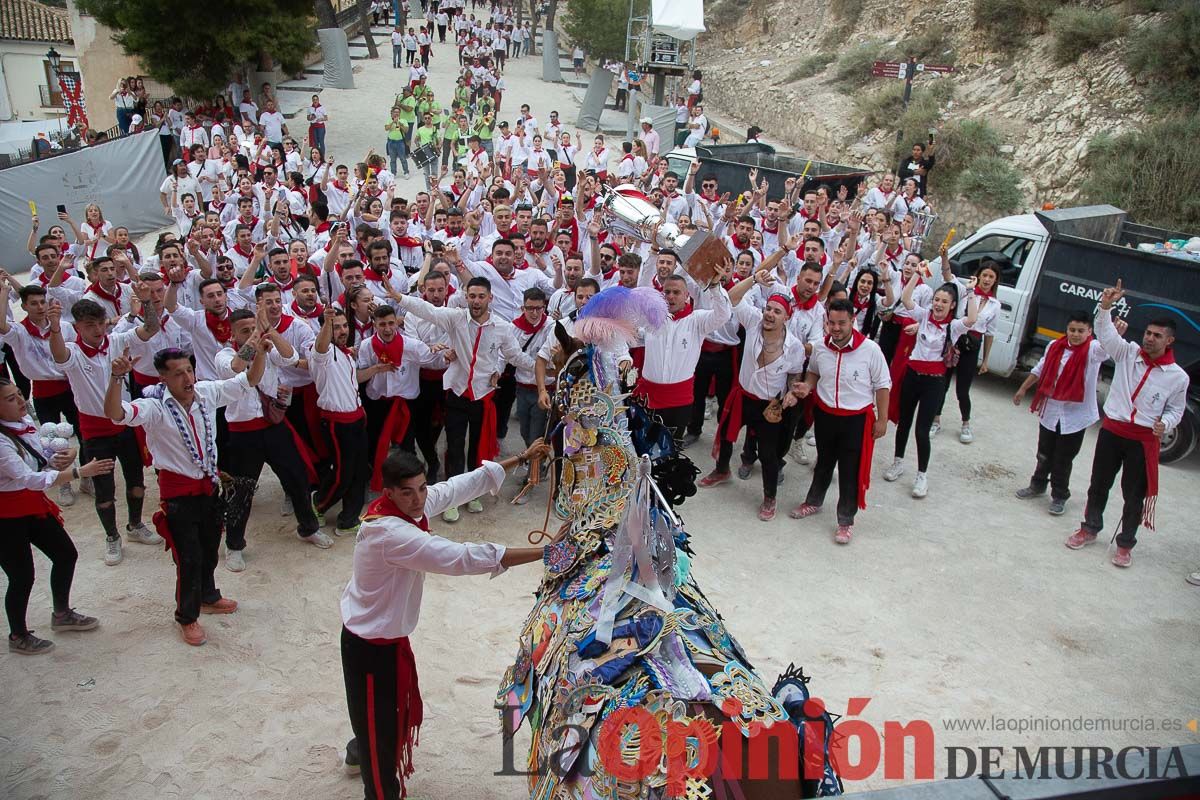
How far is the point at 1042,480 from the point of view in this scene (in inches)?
300

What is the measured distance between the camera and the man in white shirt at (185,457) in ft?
15.8

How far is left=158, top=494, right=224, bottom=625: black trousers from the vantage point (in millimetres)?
4980

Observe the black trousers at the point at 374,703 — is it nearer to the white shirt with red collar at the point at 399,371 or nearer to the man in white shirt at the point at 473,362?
the man in white shirt at the point at 473,362

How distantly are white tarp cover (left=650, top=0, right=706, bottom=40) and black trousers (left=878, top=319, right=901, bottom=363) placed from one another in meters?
12.5

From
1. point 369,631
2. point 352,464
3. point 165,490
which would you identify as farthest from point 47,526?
point 369,631

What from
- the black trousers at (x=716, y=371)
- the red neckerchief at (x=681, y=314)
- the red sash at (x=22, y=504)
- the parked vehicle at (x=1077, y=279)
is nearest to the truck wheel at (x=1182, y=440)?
the parked vehicle at (x=1077, y=279)

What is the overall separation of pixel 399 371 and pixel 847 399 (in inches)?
137

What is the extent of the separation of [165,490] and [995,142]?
17.6 metres

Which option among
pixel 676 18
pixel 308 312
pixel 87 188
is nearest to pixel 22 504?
pixel 308 312

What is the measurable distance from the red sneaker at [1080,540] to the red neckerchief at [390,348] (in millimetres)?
5545

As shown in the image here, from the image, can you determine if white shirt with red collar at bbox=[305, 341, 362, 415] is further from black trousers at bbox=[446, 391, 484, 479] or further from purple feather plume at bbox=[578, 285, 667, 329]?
purple feather plume at bbox=[578, 285, 667, 329]

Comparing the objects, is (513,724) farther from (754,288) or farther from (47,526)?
(754,288)

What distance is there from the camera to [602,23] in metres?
32.5

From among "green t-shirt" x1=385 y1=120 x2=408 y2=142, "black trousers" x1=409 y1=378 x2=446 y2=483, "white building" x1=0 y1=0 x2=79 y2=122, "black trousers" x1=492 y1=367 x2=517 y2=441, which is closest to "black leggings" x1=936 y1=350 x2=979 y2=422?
"black trousers" x1=492 y1=367 x2=517 y2=441
